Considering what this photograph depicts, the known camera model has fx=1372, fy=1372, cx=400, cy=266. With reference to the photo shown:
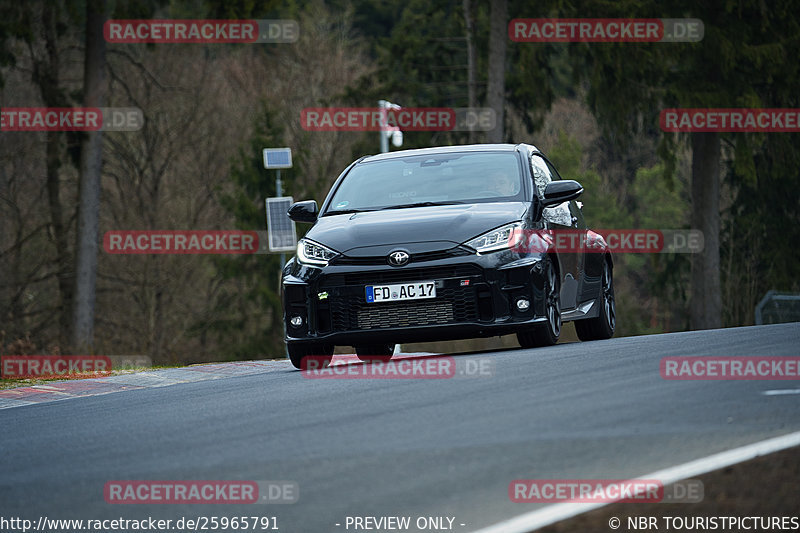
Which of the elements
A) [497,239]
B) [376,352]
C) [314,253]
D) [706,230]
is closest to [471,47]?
[706,230]

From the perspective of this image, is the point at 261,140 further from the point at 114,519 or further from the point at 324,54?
the point at 114,519

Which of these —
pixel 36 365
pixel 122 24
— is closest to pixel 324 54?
pixel 122 24

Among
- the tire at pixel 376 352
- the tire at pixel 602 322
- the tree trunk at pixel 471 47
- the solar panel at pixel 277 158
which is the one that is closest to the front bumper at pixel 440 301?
the tire at pixel 376 352

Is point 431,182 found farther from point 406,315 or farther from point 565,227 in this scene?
point 406,315

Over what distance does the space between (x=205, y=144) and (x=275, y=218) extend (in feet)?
47.0

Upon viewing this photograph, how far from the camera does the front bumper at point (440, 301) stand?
1103 cm

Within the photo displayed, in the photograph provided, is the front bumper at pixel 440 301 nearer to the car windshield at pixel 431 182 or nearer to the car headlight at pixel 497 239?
the car headlight at pixel 497 239

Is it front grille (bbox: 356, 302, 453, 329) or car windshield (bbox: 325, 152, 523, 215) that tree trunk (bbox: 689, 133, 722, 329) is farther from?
front grille (bbox: 356, 302, 453, 329)

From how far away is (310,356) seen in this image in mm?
11984

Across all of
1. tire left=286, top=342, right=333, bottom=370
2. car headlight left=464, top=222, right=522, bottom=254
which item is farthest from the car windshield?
tire left=286, top=342, right=333, bottom=370

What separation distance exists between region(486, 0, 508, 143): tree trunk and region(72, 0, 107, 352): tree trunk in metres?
9.71

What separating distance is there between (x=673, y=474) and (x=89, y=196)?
30235 millimetres

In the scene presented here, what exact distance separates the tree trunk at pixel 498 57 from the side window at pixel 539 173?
2080 cm

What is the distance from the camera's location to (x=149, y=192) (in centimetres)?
4369
